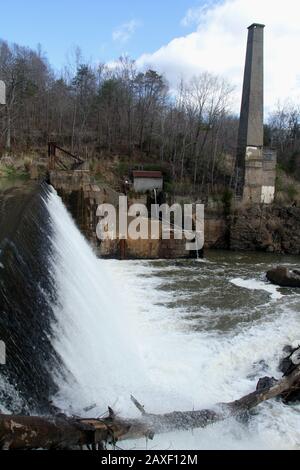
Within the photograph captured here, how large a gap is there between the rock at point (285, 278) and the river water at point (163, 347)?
40.5 inches

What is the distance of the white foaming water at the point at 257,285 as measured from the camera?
42.7ft

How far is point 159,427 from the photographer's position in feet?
15.6

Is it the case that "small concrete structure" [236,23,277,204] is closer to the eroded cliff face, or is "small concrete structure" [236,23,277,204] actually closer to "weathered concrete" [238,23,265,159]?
"weathered concrete" [238,23,265,159]

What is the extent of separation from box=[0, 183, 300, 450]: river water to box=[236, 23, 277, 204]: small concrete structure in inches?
645

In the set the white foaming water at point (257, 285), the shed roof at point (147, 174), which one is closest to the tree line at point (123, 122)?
the shed roof at point (147, 174)

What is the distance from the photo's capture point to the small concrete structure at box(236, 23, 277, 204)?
93.6 feet

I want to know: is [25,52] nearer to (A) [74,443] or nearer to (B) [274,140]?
(B) [274,140]

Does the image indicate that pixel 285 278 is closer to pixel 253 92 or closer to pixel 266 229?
pixel 266 229

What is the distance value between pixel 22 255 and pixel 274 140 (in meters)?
46.9

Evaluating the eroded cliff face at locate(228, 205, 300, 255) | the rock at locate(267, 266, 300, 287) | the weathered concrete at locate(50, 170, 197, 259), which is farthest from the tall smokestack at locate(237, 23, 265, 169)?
the rock at locate(267, 266, 300, 287)

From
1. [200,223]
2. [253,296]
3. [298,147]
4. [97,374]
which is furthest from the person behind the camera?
[298,147]

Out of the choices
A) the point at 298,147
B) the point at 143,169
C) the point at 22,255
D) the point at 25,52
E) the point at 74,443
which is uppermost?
the point at 25,52

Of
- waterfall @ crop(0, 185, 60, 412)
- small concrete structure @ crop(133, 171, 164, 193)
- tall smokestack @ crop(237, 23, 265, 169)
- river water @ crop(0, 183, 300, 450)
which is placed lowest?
river water @ crop(0, 183, 300, 450)

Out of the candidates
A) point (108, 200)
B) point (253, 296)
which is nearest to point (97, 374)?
point (253, 296)
